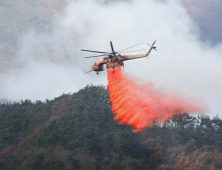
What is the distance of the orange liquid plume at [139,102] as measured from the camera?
72.6 m

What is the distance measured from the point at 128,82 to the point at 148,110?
5.91 m

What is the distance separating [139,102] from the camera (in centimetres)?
7388

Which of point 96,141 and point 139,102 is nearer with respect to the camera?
point 139,102

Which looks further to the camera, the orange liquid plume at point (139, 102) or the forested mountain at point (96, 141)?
the forested mountain at point (96, 141)

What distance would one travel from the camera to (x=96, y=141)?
103 meters

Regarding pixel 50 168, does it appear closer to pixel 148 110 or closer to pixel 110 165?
pixel 110 165

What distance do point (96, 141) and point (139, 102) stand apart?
3158 centimetres

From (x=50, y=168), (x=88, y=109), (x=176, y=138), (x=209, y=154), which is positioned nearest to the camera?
(x=50, y=168)

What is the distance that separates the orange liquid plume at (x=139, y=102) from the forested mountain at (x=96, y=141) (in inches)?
755

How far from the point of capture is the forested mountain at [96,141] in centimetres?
9381

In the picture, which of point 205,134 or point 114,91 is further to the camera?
point 205,134

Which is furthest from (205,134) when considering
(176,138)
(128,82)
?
(128,82)

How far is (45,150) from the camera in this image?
99875mm

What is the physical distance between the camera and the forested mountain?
9381cm
